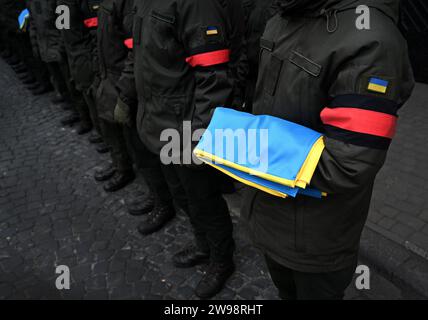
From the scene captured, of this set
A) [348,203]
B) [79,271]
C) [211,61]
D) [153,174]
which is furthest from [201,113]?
[79,271]

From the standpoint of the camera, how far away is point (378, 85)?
1.21 metres

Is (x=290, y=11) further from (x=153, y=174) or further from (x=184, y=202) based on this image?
(x=153, y=174)

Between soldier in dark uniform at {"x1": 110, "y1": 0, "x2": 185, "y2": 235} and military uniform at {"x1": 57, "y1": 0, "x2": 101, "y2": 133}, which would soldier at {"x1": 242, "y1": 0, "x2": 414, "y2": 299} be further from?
military uniform at {"x1": 57, "y1": 0, "x2": 101, "y2": 133}

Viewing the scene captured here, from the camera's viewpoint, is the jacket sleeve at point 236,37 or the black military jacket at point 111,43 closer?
the jacket sleeve at point 236,37

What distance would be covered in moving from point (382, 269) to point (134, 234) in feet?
7.28

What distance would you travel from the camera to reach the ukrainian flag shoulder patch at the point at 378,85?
1208mm

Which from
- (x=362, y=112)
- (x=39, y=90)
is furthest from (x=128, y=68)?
(x=39, y=90)

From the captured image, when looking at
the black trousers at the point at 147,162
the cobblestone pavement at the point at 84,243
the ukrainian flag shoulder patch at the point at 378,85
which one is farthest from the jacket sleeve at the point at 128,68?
the ukrainian flag shoulder patch at the point at 378,85

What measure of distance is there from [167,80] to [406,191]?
2.63m

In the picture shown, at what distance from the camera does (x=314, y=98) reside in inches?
55.7

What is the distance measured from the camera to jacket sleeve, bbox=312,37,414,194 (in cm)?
121
